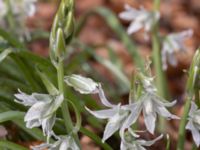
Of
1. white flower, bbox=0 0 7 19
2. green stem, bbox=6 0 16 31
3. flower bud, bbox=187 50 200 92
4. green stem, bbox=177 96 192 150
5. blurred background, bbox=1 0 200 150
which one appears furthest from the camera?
blurred background, bbox=1 0 200 150

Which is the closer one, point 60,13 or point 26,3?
point 60,13

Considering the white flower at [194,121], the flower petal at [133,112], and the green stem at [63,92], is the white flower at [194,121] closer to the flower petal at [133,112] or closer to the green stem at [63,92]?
the flower petal at [133,112]

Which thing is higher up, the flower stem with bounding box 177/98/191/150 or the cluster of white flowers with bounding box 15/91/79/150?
the cluster of white flowers with bounding box 15/91/79/150

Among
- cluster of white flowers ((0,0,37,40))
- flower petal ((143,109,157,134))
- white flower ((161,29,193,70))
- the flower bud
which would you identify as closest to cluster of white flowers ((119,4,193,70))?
white flower ((161,29,193,70))

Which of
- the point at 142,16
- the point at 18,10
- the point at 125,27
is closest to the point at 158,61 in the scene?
the point at 142,16

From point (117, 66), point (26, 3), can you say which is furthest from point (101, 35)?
point (26, 3)

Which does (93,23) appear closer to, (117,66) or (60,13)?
(117,66)

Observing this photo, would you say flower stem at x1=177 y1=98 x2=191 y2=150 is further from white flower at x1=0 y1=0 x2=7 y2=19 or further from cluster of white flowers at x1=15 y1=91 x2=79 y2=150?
white flower at x1=0 y1=0 x2=7 y2=19
